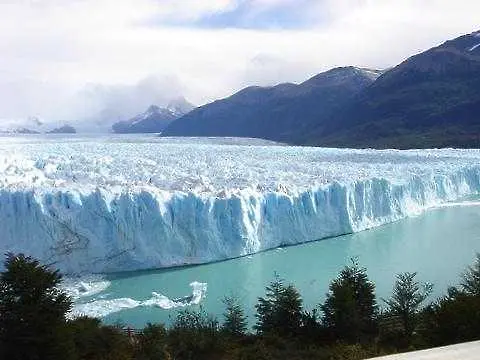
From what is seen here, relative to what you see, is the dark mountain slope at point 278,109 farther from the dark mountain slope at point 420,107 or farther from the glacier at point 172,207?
the glacier at point 172,207

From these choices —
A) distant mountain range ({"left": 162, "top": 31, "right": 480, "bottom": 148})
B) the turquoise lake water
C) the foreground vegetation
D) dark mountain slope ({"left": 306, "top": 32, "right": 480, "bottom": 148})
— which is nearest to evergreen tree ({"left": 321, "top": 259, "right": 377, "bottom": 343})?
the foreground vegetation

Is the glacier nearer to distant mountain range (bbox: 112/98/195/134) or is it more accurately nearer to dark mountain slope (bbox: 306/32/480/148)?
dark mountain slope (bbox: 306/32/480/148)

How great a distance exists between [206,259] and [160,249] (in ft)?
4.11

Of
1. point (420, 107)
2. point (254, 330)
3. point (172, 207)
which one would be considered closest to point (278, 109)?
point (420, 107)

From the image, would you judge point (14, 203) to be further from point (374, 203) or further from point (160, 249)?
point (374, 203)

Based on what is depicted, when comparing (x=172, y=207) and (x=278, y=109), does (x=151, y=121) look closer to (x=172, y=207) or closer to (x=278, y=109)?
(x=278, y=109)

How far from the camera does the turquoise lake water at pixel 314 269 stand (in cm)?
1250

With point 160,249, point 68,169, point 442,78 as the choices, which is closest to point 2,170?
point 68,169

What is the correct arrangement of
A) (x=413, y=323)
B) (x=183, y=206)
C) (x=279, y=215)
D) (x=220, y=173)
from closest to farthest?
(x=413, y=323) < (x=183, y=206) < (x=279, y=215) < (x=220, y=173)

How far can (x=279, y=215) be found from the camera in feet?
57.2

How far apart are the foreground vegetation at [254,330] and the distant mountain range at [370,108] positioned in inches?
1439

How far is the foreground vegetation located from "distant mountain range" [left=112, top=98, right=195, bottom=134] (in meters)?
94.1

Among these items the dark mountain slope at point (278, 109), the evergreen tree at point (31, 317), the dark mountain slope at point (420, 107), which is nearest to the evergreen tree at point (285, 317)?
the evergreen tree at point (31, 317)

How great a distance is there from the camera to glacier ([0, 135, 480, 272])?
49.1 feet
